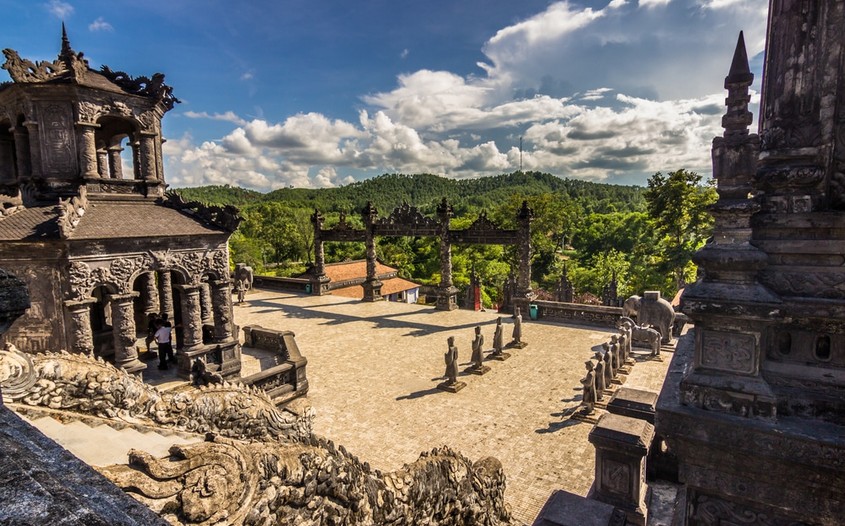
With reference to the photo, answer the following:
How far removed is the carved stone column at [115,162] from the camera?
14.8 m

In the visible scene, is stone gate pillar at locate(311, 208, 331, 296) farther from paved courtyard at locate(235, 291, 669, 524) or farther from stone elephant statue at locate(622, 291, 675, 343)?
stone elephant statue at locate(622, 291, 675, 343)

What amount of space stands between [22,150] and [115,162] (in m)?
3.11

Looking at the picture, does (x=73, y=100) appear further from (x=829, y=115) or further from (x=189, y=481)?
(x=829, y=115)

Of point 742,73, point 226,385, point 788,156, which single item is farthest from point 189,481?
point 742,73

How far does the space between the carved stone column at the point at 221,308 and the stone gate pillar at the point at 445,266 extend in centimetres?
1240

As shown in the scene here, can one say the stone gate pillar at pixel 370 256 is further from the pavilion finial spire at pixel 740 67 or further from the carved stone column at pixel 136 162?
the pavilion finial spire at pixel 740 67

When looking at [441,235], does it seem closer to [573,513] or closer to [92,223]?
[92,223]

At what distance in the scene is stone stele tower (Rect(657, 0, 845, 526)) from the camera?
3395 mm

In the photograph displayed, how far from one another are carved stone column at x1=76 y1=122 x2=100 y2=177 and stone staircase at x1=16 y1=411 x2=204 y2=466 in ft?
31.4

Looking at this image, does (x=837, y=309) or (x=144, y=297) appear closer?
(x=837, y=309)

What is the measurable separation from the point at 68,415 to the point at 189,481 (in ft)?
9.77

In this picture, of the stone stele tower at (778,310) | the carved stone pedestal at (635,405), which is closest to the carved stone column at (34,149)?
the carved stone pedestal at (635,405)

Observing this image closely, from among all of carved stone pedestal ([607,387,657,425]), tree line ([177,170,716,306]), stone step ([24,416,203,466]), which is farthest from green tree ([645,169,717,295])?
stone step ([24,416,203,466])

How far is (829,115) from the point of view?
355cm
